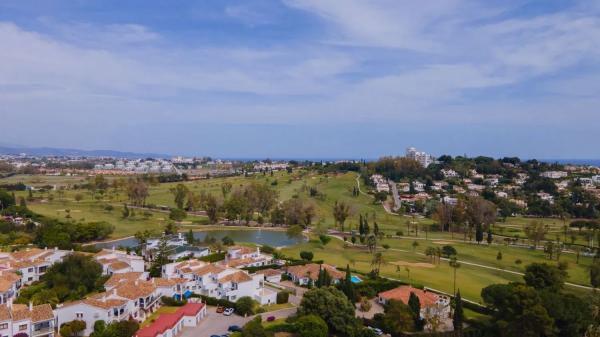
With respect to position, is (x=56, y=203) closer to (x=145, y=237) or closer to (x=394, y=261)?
(x=145, y=237)

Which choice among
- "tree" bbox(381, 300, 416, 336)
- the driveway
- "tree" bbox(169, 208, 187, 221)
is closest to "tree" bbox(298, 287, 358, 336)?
"tree" bbox(381, 300, 416, 336)

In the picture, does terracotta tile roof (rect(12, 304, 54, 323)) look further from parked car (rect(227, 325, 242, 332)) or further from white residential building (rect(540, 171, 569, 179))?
white residential building (rect(540, 171, 569, 179))

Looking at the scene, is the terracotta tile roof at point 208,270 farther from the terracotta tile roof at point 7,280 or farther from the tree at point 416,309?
the tree at point 416,309

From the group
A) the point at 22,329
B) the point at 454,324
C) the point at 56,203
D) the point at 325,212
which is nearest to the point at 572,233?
the point at 325,212

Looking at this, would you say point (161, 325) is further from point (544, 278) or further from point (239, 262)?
point (544, 278)

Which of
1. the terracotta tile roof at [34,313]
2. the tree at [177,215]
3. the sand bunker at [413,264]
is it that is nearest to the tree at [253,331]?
the terracotta tile roof at [34,313]
